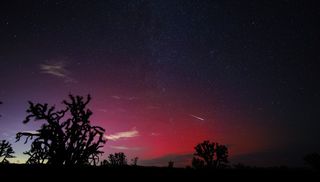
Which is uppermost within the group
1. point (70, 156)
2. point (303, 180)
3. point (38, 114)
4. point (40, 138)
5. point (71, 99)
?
point (71, 99)

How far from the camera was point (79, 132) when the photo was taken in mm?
16828

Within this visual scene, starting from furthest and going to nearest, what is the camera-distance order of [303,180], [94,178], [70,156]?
[70,156]
[303,180]
[94,178]

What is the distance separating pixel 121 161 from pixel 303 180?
176 ft

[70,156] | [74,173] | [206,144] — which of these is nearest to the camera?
[74,173]

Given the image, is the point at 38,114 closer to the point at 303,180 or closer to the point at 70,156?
the point at 70,156

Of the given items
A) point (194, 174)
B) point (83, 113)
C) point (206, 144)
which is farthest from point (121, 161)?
point (194, 174)

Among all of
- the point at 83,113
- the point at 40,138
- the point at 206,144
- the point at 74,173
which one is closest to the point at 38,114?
the point at 40,138

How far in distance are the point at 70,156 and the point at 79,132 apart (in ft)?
5.42

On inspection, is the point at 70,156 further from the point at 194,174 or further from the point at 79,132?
the point at 194,174

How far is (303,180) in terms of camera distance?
4.70 metres

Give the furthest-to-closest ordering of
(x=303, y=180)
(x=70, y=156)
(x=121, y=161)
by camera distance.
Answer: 1. (x=121, y=161)
2. (x=70, y=156)
3. (x=303, y=180)

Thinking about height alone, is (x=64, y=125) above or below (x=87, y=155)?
above

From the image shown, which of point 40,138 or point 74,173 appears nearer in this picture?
A: point 74,173

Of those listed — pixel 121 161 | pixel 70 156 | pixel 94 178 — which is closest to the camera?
pixel 94 178
